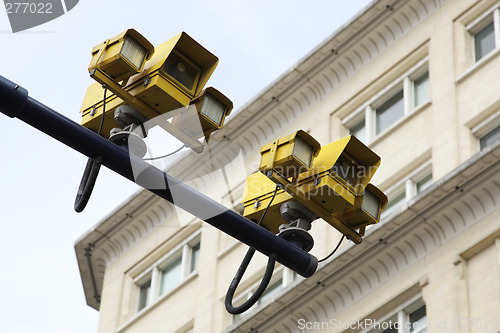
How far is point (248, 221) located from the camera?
965 centimetres

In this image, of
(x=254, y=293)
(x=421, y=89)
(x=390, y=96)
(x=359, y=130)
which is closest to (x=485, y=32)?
(x=421, y=89)

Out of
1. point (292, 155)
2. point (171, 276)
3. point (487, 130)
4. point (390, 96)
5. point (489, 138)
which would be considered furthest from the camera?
point (171, 276)

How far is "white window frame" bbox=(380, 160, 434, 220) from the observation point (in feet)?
95.2

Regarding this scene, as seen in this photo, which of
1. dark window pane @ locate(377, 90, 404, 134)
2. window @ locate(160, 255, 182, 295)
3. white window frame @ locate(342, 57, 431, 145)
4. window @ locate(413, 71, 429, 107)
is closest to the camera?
white window frame @ locate(342, 57, 431, 145)

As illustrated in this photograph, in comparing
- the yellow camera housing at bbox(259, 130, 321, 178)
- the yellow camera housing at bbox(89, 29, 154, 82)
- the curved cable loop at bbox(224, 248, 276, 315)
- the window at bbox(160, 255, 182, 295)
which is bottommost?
the curved cable loop at bbox(224, 248, 276, 315)

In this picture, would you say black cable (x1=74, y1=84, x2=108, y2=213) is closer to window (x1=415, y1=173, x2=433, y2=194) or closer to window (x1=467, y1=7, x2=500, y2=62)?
window (x1=415, y1=173, x2=433, y2=194)

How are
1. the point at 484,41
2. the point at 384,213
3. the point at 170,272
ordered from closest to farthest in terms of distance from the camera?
the point at 384,213
the point at 484,41
the point at 170,272

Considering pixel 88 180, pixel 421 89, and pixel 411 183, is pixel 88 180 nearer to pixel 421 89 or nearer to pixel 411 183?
pixel 411 183

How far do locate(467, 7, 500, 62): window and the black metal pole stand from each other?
20.8 metres

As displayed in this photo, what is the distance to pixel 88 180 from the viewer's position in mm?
9367

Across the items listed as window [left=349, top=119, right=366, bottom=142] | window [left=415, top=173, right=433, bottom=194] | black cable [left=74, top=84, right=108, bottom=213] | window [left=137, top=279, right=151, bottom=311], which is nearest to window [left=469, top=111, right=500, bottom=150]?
window [left=415, top=173, right=433, bottom=194]

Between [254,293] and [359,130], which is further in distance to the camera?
[359,130]

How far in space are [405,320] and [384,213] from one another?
4.11m

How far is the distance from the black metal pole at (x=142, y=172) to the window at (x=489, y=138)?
60.7ft
